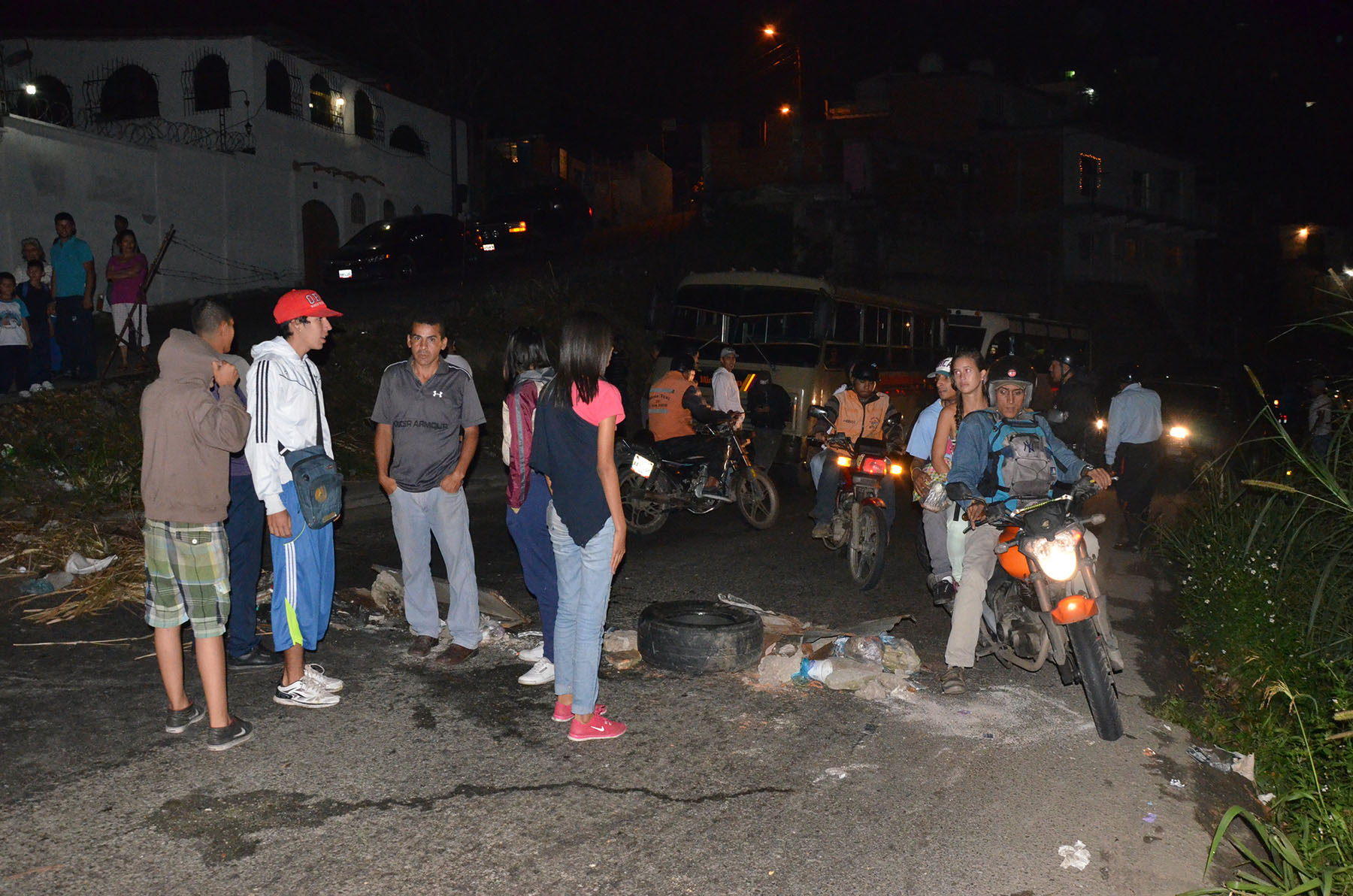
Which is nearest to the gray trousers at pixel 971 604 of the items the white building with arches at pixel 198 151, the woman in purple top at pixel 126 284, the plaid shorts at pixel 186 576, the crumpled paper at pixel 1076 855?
the crumpled paper at pixel 1076 855

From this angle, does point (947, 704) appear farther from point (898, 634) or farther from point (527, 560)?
point (527, 560)

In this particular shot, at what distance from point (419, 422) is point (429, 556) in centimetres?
82

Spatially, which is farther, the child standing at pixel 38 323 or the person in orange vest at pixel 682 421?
the child standing at pixel 38 323

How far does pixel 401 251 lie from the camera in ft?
82.2

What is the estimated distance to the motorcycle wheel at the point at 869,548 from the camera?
26.0 ft

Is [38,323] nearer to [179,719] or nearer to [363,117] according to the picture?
[179,719]

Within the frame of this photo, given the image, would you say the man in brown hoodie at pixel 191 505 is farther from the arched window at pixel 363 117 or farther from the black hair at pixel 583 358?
the arched window at pixel 363 117

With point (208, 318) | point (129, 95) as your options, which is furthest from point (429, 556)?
point (129, 95)

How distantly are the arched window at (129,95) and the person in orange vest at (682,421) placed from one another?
873 inches

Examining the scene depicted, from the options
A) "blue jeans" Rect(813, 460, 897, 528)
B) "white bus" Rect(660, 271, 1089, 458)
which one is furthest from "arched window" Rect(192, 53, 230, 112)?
"blue jeans" Rect(813, 460, 897, 528)

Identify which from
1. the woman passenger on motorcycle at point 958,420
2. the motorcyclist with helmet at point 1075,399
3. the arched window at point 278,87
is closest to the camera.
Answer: the woman passenger on motorcycle at point 958,420

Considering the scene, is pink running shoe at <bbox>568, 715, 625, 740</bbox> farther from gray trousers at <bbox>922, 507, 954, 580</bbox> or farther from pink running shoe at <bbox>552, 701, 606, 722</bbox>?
gray trousers at <bbox>922, 507, 954, 580</bbox>

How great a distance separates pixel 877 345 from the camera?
16234 mm

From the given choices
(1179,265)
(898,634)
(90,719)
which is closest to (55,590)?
(90,719)
